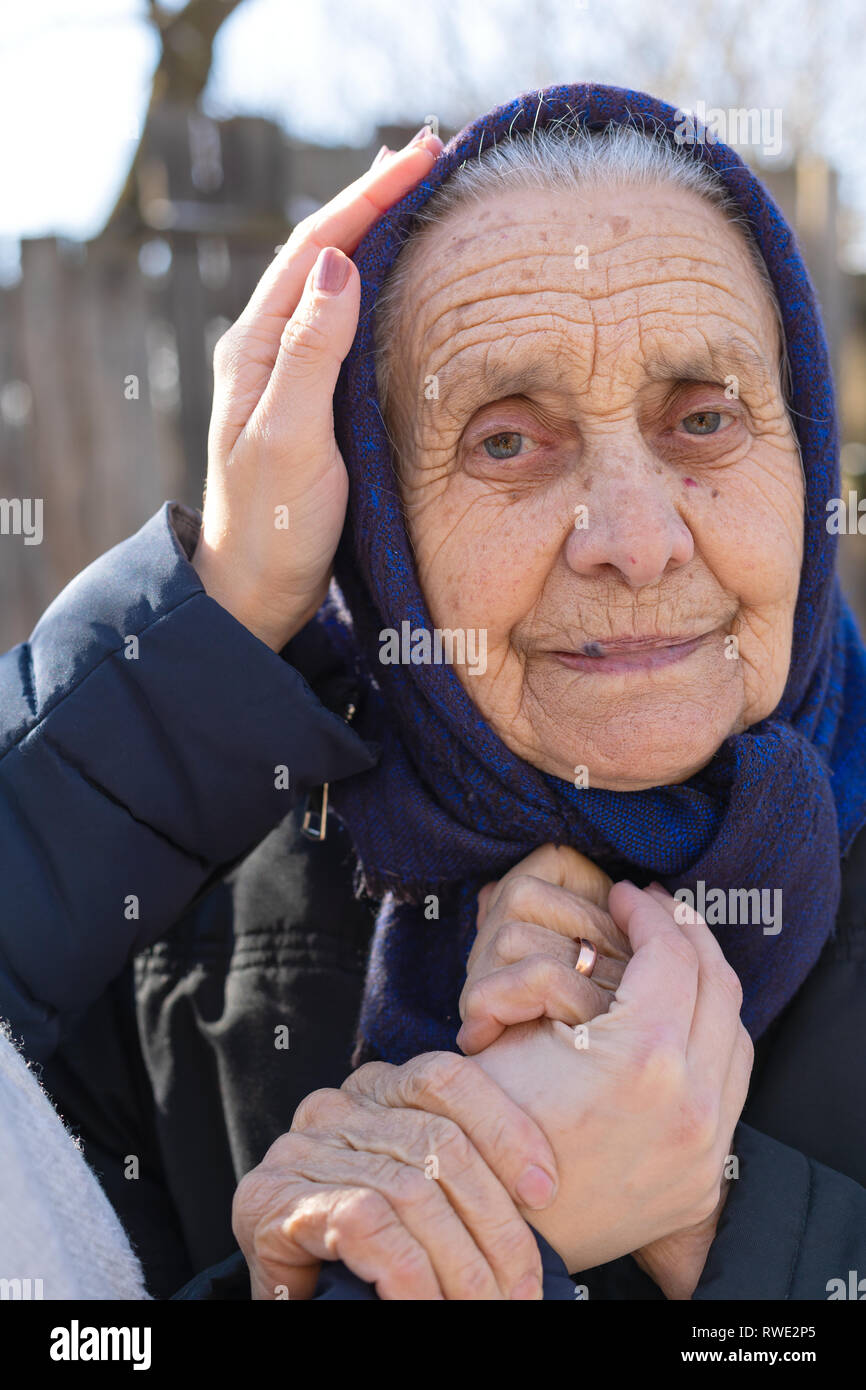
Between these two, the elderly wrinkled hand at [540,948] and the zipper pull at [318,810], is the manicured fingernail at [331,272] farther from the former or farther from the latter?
the elderly wrinkled hand at [540,948]

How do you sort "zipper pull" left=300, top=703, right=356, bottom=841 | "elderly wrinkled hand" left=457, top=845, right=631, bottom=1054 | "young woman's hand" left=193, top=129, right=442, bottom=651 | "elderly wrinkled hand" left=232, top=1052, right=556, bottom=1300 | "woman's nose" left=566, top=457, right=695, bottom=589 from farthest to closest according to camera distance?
"zipper pull" left=300, top=703, right=356, bottom=841 < "young woman's hand" left=193, top=129, right=442, bottom=651 < "woman's nose" left=566, top=457, right=695, bottom=589 < "elderly wrinkled hand" left=457, top=845, right=631, bottom=1054 < "elderly wrinkled hand" left=232, top=1052, right=556, bottom=1300

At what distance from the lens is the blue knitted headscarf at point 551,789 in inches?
68.2

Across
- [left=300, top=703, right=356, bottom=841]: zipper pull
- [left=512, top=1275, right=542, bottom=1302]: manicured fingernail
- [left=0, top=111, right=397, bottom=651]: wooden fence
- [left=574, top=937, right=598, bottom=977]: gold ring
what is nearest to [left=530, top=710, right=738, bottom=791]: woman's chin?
[left=574, top=937, right=598, bottom=977]: gold ring

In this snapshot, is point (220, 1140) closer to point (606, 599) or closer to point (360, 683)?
point (360, 683)

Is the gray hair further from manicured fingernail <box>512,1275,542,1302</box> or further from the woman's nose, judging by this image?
manicured fingernail <box>512,1275,542,1302</box>

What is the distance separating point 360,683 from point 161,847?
1.54 feet

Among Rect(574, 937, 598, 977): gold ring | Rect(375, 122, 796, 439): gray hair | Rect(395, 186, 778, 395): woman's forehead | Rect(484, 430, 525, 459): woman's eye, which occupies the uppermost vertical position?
Rect(375, 122, 796, 439): gray hair

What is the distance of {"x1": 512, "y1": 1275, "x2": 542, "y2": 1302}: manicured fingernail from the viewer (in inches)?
50.1

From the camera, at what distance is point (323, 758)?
1852mm

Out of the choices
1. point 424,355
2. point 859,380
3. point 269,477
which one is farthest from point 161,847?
point 859,380

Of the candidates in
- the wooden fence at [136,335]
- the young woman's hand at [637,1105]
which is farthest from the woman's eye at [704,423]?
A: the wooden fence at [136,335]

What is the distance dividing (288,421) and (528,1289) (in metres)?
1.24

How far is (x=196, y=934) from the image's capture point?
212cm
